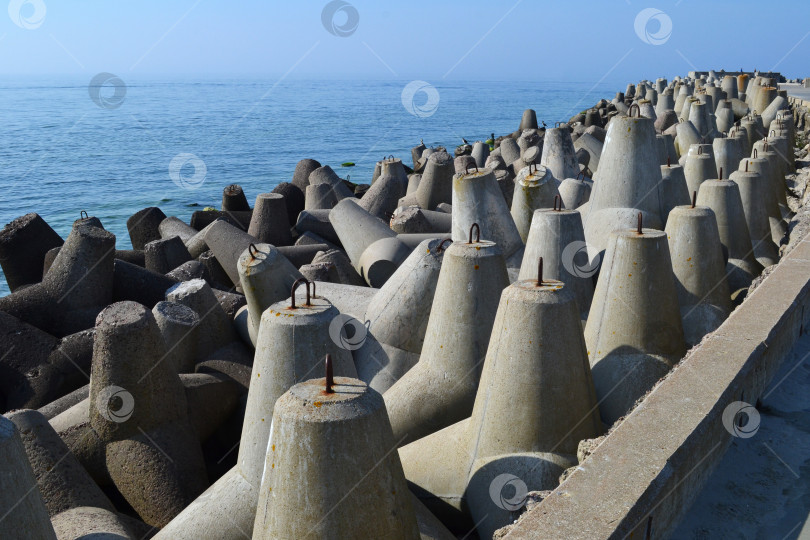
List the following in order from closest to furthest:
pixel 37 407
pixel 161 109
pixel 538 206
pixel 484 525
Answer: pixel 484 525 < pixel 37 407 < pixel 538 206 < pixel 161 109

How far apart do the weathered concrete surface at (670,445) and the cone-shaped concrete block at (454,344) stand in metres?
0.97

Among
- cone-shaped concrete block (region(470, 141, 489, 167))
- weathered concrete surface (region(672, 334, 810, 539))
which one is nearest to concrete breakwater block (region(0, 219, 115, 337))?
weathered concrete surface (region(672, 334, 810, 539))

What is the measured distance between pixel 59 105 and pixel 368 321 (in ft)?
209

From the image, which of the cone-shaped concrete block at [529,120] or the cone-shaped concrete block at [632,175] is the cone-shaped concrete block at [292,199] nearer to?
the cone-shaped concrete block at [632,175]

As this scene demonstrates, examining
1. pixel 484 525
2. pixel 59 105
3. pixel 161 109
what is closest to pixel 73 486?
pixel 484 525

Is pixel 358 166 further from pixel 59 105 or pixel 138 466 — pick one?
pixel 59 105

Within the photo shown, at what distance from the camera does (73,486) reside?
3.77 metres

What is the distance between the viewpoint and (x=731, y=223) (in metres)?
5.49

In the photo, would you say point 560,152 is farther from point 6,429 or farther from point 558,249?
point 6,429

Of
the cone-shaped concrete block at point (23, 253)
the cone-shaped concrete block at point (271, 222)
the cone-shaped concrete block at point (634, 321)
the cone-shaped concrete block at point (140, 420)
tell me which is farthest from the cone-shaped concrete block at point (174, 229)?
the cone-shaped concrete block at point (634, 321)

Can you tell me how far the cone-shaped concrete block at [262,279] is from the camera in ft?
16.4

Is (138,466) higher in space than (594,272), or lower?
lower

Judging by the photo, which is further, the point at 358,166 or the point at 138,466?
the point at 358,166

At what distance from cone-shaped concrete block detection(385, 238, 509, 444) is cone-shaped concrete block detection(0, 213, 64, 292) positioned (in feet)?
17.0
